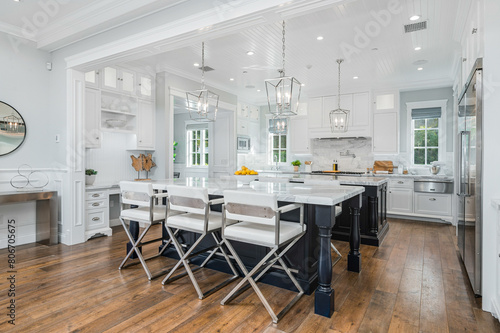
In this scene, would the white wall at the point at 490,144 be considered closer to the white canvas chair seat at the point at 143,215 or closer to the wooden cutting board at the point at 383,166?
the white canvas chair seat at the point at 143,215

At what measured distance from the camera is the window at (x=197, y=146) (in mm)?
8719

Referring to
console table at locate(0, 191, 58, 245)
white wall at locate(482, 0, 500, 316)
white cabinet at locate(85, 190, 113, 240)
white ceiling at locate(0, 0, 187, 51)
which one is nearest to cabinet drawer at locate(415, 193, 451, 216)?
white wall at locate(482, 0, 500, 316)

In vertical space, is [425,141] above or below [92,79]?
below

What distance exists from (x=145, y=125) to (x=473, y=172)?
4.81m

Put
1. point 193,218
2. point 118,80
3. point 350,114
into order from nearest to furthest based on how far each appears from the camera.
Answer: point 193,218 → point 118,80 → point 350,114

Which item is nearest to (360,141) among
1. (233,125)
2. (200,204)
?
(233,125)

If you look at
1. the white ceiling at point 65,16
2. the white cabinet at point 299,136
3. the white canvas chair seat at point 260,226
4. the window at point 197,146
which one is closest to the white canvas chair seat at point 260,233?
the white canvas chair seat at point 260,226

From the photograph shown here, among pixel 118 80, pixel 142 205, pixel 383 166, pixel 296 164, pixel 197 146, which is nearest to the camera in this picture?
pixel 142 205

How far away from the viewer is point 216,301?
2373 millimetres

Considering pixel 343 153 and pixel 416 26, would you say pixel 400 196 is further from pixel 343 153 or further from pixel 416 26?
pixel 416 26

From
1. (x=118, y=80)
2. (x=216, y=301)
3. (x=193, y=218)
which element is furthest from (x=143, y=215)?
(x=118, y=80)

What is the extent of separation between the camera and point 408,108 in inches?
252

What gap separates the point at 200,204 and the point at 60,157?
287 centimetres

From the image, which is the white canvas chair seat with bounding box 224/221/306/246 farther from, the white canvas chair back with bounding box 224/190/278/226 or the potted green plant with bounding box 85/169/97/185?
the potted green plant with bounding box 85/169/97/185
